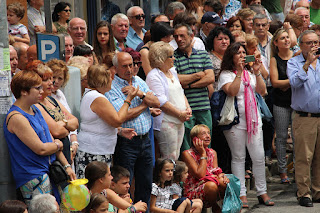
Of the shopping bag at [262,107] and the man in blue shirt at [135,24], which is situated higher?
the man in blue shirt at [135,24]

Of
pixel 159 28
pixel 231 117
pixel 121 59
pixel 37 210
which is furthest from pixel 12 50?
pixel 231 117

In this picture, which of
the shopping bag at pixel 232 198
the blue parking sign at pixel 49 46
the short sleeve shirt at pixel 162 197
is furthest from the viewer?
the shopping bag at pixel 232 198

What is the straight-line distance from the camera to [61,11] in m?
9.68

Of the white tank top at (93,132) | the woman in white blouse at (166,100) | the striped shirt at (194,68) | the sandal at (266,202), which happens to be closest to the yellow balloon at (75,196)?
the white tank top at (93,132)

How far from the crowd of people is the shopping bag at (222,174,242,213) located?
0.37ft

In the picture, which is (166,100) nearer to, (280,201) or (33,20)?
(280,201)

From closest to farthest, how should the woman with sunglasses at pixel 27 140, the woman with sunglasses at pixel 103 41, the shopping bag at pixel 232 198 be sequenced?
the woman with sunglasses at pixel 27 140
the shopping bag at pixel 232 198
the woman with sunglasses at pixel 103 41

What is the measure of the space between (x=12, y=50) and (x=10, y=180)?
160 centimetres

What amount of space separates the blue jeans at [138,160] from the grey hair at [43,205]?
5.76 ft

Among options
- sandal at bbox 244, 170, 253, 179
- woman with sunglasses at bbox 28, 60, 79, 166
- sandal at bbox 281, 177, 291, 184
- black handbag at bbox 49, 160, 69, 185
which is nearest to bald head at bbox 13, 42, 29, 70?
woman with sunglasses at bbox 28, 60, 79, 166

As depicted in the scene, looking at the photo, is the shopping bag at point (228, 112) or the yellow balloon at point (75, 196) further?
the shopping bag at point (228, 112)

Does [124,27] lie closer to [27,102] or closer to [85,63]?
[85,63]

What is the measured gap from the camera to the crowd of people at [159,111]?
570 centimetres

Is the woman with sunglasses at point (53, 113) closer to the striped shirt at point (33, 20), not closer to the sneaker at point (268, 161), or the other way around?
the striped shirt at point (33, 20)
